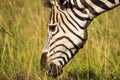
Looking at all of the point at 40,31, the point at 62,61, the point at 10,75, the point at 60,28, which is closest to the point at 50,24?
the point at 60,28

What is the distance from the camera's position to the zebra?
423cm

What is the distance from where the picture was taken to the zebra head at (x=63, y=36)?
426 cm

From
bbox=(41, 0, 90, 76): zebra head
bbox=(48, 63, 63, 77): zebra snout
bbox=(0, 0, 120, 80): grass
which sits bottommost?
bbox=(0, 0, 120, 80): grass

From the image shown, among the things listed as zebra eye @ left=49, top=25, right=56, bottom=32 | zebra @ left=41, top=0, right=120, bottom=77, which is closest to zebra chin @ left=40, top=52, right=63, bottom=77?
zebra @ left=41, top=0, right=120, bottom=77

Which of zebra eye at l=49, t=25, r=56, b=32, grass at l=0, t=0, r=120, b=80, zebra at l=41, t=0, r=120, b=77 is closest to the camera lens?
zebra at l=41, t=0, r=120, b=77

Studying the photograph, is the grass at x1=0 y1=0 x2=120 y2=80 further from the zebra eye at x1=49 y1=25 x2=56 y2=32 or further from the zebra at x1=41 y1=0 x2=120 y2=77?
the zebra eye at x1=49 y1=25 x2=56 y2=32

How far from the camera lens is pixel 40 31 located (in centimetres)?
644

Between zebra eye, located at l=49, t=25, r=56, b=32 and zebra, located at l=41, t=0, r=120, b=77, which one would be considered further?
zebra eye, located at l=49, t=25, r=56, b=32

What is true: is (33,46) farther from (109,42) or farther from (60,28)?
(60,28)

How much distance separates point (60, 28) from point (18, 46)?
158cm

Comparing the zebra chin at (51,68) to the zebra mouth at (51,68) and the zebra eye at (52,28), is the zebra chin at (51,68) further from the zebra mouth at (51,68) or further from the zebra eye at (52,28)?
the zebra eye at (52,28)

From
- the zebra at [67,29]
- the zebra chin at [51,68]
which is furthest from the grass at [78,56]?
the zebra at [67,29]

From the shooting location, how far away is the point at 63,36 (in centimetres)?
429

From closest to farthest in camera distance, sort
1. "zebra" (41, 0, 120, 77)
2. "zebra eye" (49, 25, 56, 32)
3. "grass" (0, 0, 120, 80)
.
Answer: "zebra" (41, 0, 120, 77)
"zebra eye" (49, 25, 56, 32)
"grass" (0, 0, 120, 80)
